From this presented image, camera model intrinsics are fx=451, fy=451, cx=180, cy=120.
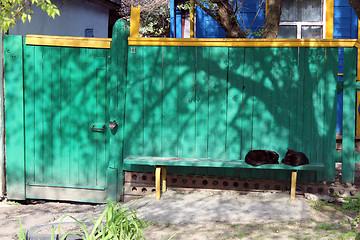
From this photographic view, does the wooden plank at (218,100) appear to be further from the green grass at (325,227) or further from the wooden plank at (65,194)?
the wooden plank at (65,194)

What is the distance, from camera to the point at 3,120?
6.32 metres

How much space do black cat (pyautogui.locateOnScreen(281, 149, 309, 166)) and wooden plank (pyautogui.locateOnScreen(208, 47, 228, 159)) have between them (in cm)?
81

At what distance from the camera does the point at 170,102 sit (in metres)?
5.98

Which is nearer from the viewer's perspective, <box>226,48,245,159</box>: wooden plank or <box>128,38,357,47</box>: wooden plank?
<box>128,38,357,47</box>: wooden plank

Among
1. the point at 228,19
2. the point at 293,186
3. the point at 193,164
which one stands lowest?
the point at 293,186

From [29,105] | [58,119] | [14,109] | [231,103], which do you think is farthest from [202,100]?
[14,109]

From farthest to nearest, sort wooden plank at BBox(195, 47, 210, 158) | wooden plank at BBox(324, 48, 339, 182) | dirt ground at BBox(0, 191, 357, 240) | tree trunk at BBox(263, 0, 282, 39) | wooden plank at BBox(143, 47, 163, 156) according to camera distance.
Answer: tree trunk at BBox(263, 0, 282, 39)
wooden plank at BBox(143, 47, 163, 156)
wooden plank at BBox(195, 47, 210, 158)
wooden plank at BBox(324, 48, 339, 182)
dirt ground at BBox(0, 191, 357, 240)

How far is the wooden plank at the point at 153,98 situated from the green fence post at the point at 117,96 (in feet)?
1.00

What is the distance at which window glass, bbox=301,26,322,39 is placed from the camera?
31.4ft

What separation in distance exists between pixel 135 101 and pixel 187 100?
708 mm

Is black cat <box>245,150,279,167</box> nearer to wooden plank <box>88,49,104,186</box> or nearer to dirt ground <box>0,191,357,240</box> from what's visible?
dirt ground <box>0,191,357,240</box>

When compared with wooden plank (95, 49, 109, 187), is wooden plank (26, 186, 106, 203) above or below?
below

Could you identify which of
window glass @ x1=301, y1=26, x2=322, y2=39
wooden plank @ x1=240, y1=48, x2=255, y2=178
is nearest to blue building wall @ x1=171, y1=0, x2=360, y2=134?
window glass @ x1=301, y1=26, x2=322, y2=39

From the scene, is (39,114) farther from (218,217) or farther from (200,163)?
(218,217)
